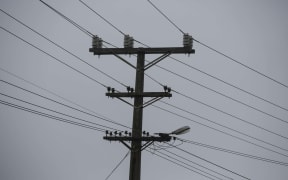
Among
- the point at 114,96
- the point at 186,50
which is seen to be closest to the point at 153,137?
the point at 114,96

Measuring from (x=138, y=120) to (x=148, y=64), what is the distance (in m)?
2.08

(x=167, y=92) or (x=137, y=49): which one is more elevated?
(x=137, y=49)

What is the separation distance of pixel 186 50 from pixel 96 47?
11.1 ft

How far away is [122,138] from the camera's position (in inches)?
770

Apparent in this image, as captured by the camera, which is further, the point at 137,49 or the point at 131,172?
the point at 137,49

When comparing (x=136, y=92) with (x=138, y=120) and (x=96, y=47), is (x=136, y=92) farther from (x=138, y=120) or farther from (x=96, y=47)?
(x=96, y=47)

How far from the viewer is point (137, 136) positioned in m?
19.4

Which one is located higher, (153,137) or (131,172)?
(153,137)

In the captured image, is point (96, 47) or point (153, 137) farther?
point (96, 47)

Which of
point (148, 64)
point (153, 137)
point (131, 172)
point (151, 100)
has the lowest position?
point (131, 172)

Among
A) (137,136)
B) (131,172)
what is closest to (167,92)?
(137,136)

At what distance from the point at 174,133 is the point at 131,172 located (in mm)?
2009

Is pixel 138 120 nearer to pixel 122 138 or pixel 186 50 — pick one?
pixel 122 138

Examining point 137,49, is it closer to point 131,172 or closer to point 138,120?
point 138,120
